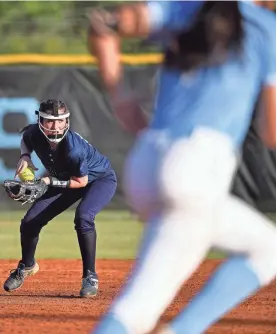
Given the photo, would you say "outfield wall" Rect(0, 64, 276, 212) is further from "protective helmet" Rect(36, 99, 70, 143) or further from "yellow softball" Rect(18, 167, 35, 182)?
"protective helmet" Rect(36, 99, 70, 143)

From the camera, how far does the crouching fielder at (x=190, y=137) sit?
10.4ft

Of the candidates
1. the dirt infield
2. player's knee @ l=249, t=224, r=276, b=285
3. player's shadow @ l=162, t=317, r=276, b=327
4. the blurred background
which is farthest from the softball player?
the blurred background

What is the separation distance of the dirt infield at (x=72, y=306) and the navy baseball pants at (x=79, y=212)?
33 centimetres

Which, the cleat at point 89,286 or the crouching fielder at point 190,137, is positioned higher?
the crouching fielder at point 190,137

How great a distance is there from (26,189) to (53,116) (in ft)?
1.91

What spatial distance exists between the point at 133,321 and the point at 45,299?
14.4 feet

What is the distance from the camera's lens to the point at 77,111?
1359 centimetres

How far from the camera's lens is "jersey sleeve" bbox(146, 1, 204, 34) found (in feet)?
10.2

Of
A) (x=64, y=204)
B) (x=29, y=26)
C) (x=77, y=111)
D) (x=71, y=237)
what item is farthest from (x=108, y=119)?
(x=64, y=204)

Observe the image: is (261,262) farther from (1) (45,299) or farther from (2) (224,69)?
(1) (45,299)

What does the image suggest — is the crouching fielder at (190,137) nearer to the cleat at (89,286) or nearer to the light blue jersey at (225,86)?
the light blue jersey at (225,86)

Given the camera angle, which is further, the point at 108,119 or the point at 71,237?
the point at 108,119

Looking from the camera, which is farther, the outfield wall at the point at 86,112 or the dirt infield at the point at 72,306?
the outfield wall at the point at 86,112

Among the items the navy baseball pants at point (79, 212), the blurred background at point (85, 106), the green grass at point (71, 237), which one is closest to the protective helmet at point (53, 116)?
the navy baseball pants at point (79, 212)
